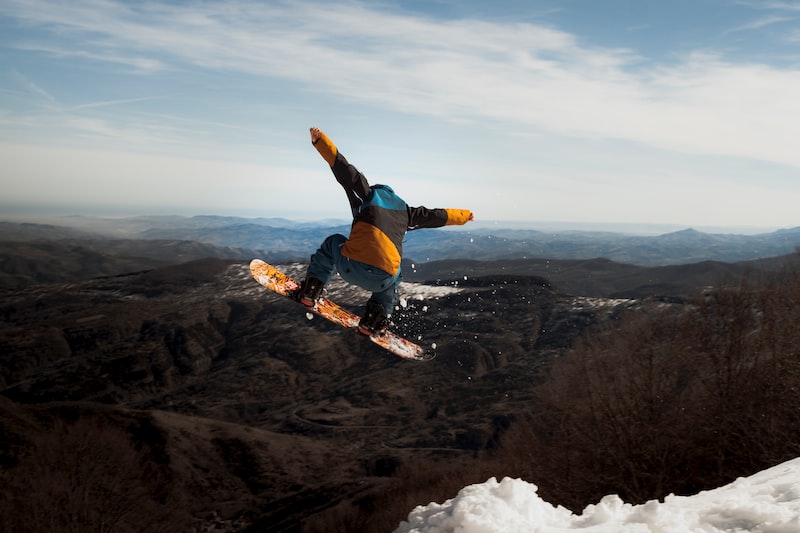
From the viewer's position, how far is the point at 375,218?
24.7 ft

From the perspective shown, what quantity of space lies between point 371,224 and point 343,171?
81cm

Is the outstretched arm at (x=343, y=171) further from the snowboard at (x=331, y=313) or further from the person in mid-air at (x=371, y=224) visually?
the snowboard at (x=331, y=313)

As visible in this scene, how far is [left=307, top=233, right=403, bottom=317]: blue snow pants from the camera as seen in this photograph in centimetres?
793

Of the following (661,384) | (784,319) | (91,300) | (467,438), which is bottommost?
(467,438)

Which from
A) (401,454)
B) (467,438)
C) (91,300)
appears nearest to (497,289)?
(467,438)

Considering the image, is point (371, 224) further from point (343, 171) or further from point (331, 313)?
point (331, 313)

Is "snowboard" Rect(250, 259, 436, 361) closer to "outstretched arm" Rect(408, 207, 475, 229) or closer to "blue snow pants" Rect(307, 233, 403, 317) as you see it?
"blue snow pants" Rect(307, 233, 403, 317)

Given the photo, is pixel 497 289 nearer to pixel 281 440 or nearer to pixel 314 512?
pixel 281 440

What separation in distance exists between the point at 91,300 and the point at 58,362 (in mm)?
45820

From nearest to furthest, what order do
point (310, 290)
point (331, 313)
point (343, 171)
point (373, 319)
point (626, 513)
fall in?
point (626, 513) → point (343, 171) → point (310, 290) → point (373, 319) → point (331, 313)

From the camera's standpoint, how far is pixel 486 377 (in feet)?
433

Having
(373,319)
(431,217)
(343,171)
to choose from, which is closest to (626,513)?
(431,217)

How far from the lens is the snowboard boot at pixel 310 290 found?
928 centimetres

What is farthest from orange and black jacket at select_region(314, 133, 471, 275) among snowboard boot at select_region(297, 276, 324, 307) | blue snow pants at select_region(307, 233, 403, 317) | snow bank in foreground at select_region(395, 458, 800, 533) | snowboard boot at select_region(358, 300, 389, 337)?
snow bank in foreground at select_region(395, 458, 800, 533)
